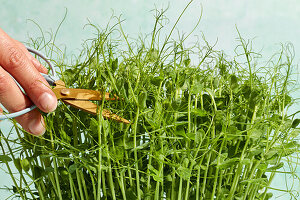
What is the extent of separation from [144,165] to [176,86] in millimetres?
110

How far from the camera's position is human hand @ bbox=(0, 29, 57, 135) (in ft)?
1.52

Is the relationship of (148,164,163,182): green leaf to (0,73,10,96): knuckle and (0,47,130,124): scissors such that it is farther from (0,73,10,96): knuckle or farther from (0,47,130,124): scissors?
(0,73,10,96): knuckle

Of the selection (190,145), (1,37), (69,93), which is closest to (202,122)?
(190,145)

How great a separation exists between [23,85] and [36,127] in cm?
5

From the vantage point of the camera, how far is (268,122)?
49cm

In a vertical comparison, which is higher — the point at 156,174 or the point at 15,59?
the point at 15,59

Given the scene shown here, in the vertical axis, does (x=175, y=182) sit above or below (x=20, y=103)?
below

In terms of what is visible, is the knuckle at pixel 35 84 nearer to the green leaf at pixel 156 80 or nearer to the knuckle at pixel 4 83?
the knuckle at pixel 4 83

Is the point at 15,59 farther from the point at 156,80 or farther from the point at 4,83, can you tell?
the point at 156,80

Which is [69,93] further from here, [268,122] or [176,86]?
[268,122]

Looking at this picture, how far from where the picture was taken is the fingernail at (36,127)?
466 millimetres

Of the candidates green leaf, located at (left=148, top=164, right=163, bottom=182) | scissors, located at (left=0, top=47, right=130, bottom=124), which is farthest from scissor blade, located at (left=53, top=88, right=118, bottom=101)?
green leaf, located at (left=148, top=164, right=163, bottom=182)

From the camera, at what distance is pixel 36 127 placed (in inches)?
18.5

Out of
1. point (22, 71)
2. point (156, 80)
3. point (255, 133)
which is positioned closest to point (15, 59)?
point (22, 71)
